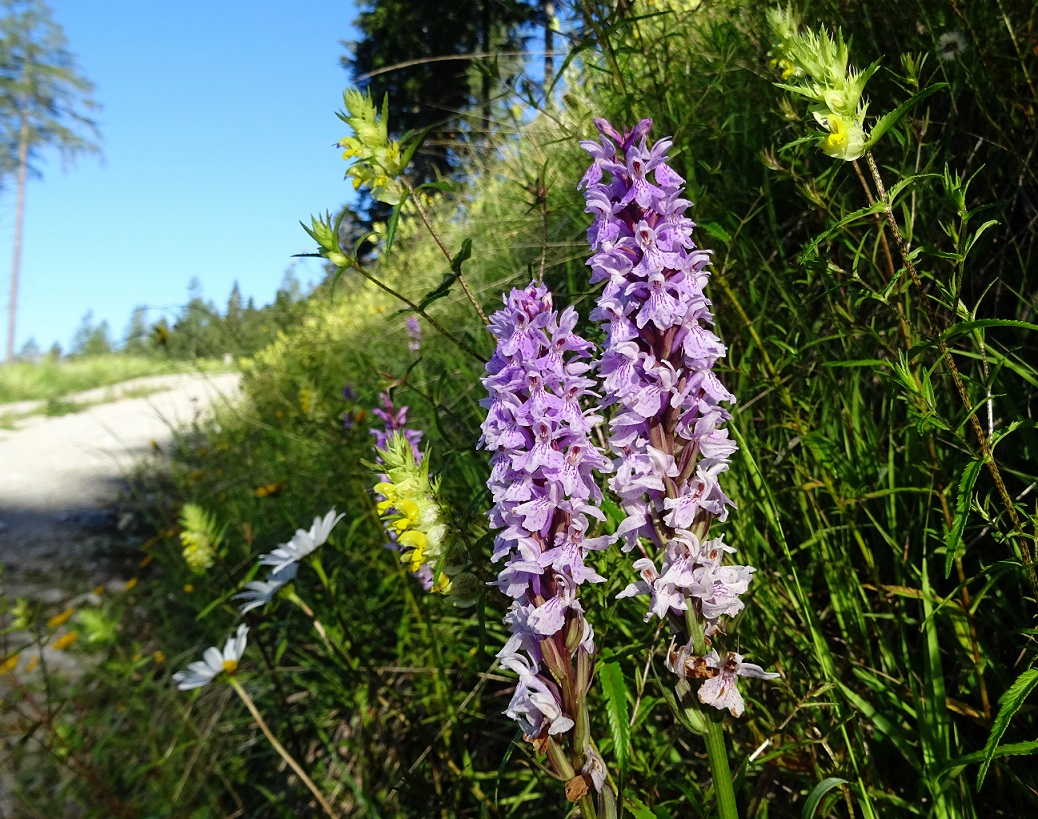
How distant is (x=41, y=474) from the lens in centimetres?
920

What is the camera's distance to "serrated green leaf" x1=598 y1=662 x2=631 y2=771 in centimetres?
108

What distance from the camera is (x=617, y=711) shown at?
1.10 meters

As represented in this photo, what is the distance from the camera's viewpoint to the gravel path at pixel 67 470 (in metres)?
6.17

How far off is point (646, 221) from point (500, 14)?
Result: 19.7m

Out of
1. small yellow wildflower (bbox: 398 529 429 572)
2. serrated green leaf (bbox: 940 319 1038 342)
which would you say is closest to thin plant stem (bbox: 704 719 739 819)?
small yellow wildflower (bbox: 398 529 429 572)

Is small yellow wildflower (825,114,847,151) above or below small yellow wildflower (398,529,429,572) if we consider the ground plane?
above

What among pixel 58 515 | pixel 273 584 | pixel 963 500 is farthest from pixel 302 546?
pixel 58 515

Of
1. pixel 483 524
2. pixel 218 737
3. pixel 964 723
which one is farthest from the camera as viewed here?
pixel 218 737

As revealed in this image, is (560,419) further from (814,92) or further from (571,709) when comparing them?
(814,92)

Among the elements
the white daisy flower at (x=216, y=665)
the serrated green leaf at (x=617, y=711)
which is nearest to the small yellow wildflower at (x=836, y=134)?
the serrated green leaf at (x=617, y=711)

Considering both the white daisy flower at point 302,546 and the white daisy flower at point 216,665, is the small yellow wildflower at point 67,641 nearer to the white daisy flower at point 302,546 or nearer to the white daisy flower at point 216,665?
the white daisy flower at point 216,665

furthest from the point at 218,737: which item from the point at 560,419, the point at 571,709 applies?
the point at 560,419

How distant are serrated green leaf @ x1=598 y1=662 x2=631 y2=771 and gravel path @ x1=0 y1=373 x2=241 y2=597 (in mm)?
4024

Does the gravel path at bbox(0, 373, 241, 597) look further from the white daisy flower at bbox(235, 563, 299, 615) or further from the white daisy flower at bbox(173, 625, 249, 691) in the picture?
the white daisy flower at bbox(235, 563, 299, 615)
